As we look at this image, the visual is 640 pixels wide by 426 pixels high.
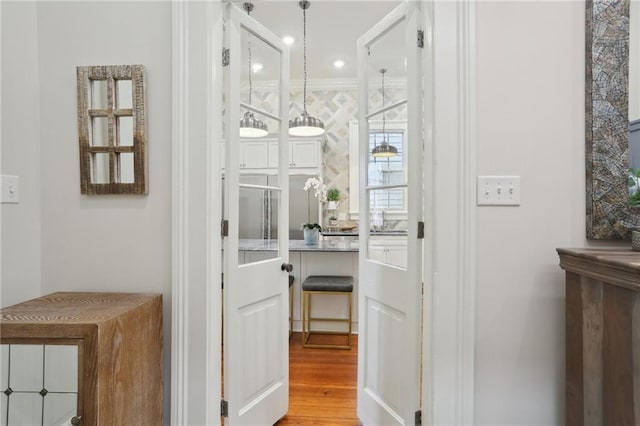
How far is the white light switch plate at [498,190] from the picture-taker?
1.35 metres

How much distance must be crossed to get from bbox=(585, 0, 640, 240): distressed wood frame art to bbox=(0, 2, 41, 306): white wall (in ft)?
7.51

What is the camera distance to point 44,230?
4.84 ft

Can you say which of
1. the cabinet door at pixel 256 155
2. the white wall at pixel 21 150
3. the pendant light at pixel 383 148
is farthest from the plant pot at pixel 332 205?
the white wall at pixel 21 150

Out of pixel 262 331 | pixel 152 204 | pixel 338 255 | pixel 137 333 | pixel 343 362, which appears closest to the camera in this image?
pixel 137 333

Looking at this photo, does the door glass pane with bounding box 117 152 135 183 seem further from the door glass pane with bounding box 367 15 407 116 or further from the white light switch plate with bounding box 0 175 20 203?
the door glass pane with bounding box 367 15 407 116

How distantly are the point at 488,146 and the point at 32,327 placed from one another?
1.71 meters

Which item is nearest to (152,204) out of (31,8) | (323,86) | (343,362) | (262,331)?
(262,331)

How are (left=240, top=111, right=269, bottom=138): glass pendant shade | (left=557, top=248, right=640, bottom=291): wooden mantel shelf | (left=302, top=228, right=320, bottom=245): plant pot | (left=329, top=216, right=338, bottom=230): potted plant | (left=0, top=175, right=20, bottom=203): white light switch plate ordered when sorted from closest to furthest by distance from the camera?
(left=557, top=248, right=640, bottom=291): wooden mantel shelf, (left=0, top=175, right=20, bottom=203): white light switch plate, (left=240, top=111, right=269, bottom=138): glass pendant shade, (left=302, top=228, right=320, bottom=245): plant pot, (left=329, top=216, right=338, bottom=230): potted plant

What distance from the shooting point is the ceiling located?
3.39 meters

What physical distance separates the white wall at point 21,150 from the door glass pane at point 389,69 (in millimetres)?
1541

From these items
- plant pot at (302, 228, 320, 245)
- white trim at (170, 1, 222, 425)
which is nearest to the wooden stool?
plant pot at (302, 228, 320, 245)

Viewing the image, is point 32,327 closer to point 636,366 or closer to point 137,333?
point 137,333

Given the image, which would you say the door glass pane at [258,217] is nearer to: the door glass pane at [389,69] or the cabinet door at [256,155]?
the cabinet door at [256,155]

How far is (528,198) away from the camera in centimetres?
136
